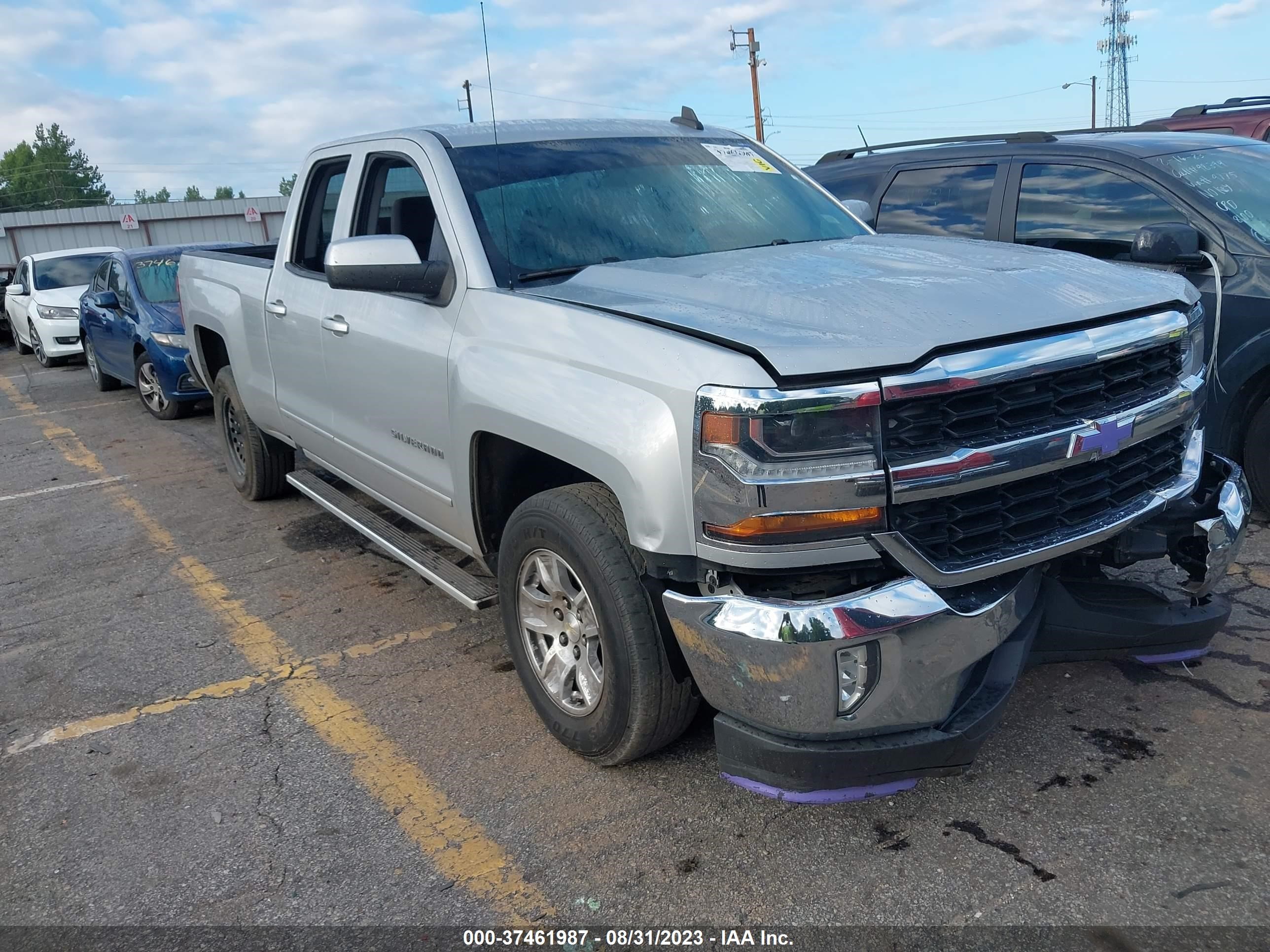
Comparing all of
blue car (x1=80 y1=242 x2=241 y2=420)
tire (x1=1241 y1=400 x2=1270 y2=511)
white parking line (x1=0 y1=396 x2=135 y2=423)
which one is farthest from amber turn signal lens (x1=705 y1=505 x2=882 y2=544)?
white parking line (x1=0 y1=396 x2=135 y2=423)

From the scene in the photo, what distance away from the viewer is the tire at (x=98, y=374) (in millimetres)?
11836

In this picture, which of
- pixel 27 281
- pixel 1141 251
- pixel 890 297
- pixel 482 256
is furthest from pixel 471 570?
pixel 27 281

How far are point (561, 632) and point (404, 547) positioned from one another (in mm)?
1254

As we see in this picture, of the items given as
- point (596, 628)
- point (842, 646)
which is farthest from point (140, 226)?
point (842, 646)

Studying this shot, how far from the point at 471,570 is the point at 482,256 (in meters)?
1.76

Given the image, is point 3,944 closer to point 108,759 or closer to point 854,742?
point 108,759

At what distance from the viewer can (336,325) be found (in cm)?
441

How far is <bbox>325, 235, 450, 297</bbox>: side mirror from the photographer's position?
3580mm

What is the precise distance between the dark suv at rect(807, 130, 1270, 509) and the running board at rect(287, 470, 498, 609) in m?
2.67

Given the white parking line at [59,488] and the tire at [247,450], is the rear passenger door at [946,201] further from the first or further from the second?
the white parking line at [59,488]

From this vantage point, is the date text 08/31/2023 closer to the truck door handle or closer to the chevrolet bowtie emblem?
the chevrolet bowtie emblem

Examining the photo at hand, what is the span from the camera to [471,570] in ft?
16.1

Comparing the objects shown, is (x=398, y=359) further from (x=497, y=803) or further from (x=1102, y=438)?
(x=1102, y=438)

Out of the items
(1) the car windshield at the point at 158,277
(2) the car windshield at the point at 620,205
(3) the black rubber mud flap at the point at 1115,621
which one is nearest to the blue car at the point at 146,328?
(1) the car windshield at the point at 158,277
